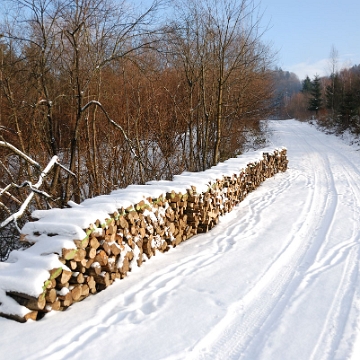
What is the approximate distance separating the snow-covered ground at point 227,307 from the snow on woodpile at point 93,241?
16 cm

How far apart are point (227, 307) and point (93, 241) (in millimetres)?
1644

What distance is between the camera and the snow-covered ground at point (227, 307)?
9.27 feet

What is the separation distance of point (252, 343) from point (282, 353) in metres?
0.26

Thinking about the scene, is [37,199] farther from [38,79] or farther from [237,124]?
[237,124]

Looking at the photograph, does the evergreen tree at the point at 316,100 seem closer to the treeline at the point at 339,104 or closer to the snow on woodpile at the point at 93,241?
the treeline at the point at 339,104

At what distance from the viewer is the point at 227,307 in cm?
354

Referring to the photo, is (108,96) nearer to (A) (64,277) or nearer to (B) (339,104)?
(A) (64,277)

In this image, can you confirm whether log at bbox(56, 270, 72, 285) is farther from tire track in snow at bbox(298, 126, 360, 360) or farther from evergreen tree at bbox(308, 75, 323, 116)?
evergreen tree at bbox(308, 75, 323, 116)

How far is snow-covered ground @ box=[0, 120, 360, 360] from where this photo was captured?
9.27ft

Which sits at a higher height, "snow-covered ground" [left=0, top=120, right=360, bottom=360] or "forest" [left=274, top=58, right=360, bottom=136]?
"forest" [left=274, top=58, right=360, bottom=136]

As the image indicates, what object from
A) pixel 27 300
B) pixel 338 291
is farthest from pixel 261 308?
pixel 27 300

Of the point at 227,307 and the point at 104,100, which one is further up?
the point at 104,100

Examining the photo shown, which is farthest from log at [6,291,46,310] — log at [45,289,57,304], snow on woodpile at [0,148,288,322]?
log at [45,289,57,304]

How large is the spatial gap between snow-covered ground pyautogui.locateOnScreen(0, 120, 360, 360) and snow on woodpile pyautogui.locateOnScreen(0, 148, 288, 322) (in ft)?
0.53
